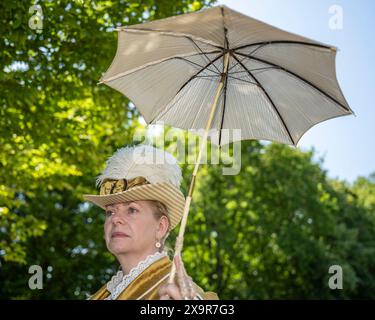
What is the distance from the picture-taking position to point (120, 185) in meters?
3.60

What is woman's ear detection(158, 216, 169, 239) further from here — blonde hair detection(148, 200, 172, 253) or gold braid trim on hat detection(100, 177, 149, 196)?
gold braid trim on hat detection(100, 177, 149, 196)

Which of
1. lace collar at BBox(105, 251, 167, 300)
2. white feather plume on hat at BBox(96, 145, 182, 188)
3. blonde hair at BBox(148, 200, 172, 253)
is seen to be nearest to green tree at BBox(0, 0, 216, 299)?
white feather plume on hat at BBox(96, 145, 182, 188)

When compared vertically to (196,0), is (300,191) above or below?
below

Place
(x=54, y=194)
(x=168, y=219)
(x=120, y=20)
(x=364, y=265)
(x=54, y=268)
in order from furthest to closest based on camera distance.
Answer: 1. (x=364, y=265)
2. (x=54, y=194)
3. (x=54, y=268)
4. (x=120, y=20)
5. (x=168, y=219)

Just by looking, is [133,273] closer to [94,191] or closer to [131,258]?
[131,258]

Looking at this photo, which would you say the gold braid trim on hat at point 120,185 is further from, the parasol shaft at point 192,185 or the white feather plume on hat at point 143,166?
the parasol shaft at point 192,185

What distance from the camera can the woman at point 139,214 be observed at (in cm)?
341

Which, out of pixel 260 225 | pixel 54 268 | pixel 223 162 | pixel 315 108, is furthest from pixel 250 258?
pixel 315 108

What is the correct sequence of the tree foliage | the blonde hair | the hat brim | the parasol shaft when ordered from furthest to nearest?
1. the tree foliage
2. the blonde hair
3. the hat brim
4. the parasol shaft

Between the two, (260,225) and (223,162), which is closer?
(223,162)

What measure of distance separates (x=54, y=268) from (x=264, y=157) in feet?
36.4

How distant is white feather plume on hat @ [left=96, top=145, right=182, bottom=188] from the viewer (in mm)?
3648

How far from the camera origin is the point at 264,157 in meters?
26.6
